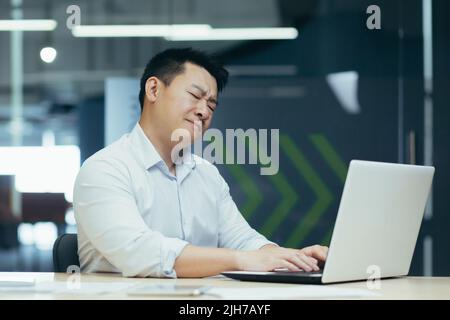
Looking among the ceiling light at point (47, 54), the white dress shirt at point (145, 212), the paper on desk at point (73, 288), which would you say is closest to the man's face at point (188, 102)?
the white dress shirt at point (145, 212)

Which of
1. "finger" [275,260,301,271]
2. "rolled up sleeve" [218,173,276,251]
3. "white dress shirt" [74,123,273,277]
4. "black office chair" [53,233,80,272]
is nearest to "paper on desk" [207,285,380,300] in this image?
"finger" [275,260,301,271]

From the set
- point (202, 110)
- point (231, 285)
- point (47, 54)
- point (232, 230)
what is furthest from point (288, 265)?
point (47, 54)

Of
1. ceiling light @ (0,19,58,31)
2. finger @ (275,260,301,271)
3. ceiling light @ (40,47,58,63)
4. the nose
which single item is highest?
ceiling light @ (0,19,58,31)

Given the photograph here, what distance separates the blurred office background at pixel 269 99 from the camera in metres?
4.74

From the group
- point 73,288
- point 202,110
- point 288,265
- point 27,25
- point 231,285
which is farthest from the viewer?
point 27,25

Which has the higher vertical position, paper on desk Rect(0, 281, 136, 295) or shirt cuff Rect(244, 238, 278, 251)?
paper on desk Rect(0, 281, 136, 295)

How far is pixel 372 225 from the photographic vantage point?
206cm

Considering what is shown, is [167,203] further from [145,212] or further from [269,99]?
[269,99]

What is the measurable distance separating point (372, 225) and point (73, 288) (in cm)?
69

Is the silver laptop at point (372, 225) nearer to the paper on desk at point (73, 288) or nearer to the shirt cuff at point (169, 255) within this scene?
the shirt cuff at point (169, 255)

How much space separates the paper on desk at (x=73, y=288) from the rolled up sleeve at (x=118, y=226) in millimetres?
261

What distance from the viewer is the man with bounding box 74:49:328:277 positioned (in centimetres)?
230

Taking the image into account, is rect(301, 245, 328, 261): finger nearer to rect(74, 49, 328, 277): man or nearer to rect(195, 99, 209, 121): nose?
rect(74, 49, 328, 277): man

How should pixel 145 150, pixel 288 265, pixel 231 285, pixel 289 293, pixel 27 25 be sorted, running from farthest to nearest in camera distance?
pixel 27 25
pixel 145 150
pixel 288 265
pixel 231 285
pixel 289 293
